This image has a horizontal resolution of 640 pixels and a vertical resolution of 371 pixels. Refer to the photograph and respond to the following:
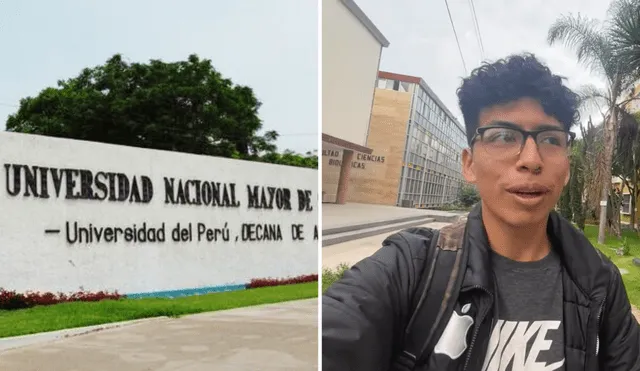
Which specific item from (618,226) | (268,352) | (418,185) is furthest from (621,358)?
(268,352)

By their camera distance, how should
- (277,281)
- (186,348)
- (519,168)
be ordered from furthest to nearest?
(277,281) → (186,348) → (519,168)

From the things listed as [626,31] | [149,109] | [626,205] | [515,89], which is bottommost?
[626,205]

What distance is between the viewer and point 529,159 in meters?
1.20

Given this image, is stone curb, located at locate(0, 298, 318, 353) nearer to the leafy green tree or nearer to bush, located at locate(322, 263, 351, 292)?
bush, located at locate(322, 263, 351, 292)

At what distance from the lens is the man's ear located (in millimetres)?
1256

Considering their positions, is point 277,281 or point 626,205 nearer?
point 626,205

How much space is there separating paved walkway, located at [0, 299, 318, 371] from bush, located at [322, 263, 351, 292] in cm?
335

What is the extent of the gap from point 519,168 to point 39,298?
601 cm

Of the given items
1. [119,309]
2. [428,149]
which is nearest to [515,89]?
[428,149]

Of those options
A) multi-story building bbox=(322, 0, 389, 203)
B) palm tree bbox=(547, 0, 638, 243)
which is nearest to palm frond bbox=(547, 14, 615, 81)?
palm tree bbox=(547, 0, 638, 243)

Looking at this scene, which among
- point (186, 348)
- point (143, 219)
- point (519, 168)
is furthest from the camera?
point (143, 219)

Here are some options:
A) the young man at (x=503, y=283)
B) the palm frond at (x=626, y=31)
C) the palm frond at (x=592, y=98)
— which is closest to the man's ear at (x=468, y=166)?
the young man at (x=503, y=283)

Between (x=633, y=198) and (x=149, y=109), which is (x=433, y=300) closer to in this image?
(x=633, y=198)

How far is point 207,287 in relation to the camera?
8.15 meters
